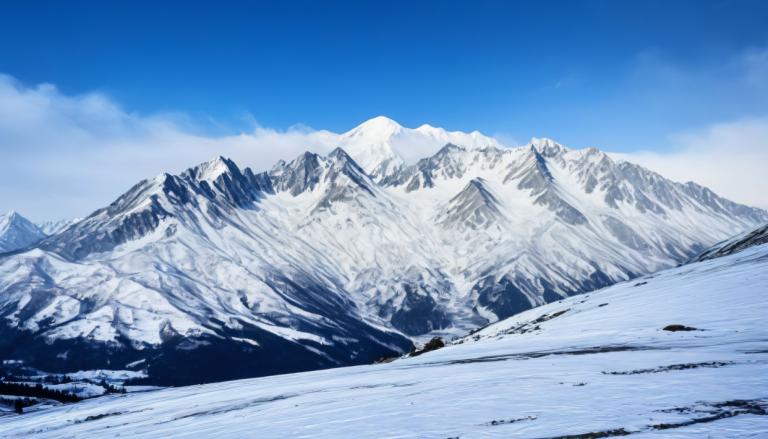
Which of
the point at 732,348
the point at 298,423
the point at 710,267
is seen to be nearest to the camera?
the point at 298,423

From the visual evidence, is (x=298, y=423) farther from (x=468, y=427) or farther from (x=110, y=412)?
(x=110, y=412)

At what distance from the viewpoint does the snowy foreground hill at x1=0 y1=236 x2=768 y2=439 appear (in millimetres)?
24000

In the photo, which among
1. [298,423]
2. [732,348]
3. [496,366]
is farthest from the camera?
[496,366]

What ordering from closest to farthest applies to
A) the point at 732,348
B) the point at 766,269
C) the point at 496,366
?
1. the point at 732,348
2. the point at 496,366
3. the point at 766,269

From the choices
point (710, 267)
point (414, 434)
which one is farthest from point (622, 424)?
point (710, 267)

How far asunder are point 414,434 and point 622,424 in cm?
821

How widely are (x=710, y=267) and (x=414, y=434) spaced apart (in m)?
81.6

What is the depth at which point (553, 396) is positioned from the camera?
29453mm

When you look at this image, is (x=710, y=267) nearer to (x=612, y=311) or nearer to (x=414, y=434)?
(x=612, y=311)

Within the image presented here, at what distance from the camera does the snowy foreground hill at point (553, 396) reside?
24.0 meters

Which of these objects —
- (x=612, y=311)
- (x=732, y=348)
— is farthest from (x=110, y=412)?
(x=612, y=311)

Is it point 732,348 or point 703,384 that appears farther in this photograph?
point 732,348

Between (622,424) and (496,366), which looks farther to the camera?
(496,366)

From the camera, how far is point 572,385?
31.7 meters
